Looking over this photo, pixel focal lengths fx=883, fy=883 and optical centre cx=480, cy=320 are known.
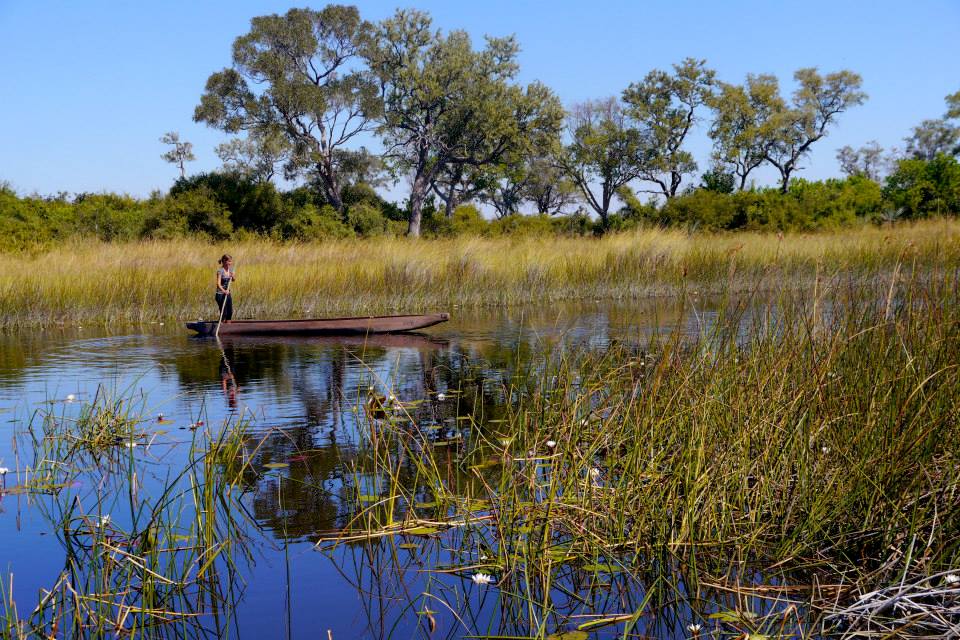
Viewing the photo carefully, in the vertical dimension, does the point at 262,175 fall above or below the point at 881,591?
above

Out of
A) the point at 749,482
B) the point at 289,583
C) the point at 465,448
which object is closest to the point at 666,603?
the point at 749,482

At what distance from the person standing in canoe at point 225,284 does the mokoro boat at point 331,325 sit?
30 centimetres

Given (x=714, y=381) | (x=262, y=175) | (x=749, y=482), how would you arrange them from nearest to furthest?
(x=749, y=482)
(x=714, y=381)
(x=262, y=175)

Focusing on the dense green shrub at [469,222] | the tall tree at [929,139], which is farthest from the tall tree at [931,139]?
the dense green shrub at [469,222]

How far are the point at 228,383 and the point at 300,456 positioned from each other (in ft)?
14.1

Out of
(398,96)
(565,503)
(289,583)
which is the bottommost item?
(289,583)

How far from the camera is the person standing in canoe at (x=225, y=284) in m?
15.7

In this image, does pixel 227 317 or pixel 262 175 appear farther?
pixel 262 175

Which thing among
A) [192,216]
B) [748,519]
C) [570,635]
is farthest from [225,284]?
[192,216]

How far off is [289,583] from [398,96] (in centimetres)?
4251

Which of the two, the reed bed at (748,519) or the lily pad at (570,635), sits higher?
the reed bed at (748,519)

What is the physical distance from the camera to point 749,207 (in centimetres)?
3644

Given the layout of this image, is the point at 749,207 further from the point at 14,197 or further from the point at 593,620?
the point at 593,620

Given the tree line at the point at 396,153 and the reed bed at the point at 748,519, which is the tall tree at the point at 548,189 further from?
the reed bed at the point at 748,519
